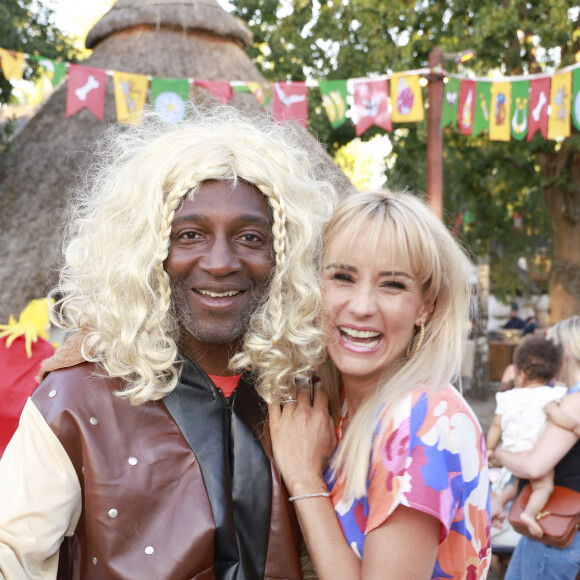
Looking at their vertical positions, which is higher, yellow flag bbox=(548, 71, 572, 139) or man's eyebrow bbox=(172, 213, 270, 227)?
yellow flag bbox=(548, 71, 572, 139)

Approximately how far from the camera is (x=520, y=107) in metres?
6.79

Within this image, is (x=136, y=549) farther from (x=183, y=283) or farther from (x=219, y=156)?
(x=219, y=156)

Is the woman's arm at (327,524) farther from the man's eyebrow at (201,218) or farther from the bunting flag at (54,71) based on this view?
the bunting flag at (54,71)

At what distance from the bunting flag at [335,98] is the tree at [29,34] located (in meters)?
2.75

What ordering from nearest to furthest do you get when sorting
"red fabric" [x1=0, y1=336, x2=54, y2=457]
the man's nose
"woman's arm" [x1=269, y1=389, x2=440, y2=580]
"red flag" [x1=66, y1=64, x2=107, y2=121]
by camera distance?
"woman's arm" [x1=269, y1=389, x2=440, y2=580] → the man's nose → "red fabric" [x1=0, y1=336, x2=54, y2=457] → "red flag" [x1=66, y1=64, x2=107, y2=121]

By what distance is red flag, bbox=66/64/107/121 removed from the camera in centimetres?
567

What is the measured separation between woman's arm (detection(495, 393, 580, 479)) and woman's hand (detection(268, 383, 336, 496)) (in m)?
1.82

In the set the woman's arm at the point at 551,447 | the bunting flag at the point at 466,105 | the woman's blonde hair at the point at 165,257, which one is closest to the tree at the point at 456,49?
the bunting flag at the point at 466,105

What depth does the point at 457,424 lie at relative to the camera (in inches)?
65.3

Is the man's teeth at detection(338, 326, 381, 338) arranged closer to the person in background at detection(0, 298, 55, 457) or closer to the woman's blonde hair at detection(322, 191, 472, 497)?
the woman's blonde hair at detection(322, 191, 472, 497)

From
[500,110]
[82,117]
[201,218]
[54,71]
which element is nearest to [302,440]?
[201,218]

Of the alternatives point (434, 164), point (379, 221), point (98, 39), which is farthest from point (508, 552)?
point (98, 39)

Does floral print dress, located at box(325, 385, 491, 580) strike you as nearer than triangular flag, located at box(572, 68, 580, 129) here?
Yes

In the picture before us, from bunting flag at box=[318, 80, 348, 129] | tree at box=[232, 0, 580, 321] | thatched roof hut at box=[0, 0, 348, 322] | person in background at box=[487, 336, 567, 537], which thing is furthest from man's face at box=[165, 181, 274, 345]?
tree at box=[232, 0, 580, 321]
